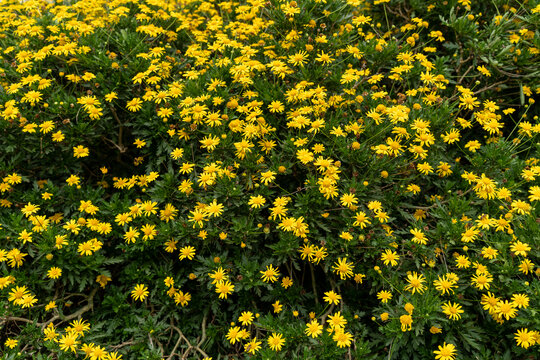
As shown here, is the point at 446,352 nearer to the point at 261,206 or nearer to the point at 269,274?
the point at 269,274

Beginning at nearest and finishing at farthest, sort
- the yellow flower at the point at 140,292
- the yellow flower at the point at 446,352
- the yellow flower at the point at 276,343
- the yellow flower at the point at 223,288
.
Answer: the yellow flower at the point at 446,352
the yellow flower at the point at 276,343
the yellow flower at the point at 223,288
the yellow flower at the point at 140,292

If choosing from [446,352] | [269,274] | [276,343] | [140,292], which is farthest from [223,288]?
[446,352]

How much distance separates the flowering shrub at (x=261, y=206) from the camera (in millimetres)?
2369

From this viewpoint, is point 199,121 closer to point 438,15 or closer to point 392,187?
point 392,187

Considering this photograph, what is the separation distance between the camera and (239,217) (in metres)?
2.61

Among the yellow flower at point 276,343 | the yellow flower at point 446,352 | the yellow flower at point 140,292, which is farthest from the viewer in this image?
the yellow flower at point 140,292

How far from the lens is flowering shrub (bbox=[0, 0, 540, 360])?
7.77 feet

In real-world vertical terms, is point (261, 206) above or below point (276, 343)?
above

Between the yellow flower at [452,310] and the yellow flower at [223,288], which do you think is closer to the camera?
the yellow flower at [452,310]

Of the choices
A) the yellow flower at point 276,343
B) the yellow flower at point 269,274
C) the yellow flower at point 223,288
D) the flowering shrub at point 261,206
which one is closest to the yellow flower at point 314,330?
Result: the flowering shrub at point 261,206

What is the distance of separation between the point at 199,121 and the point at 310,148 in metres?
0.72

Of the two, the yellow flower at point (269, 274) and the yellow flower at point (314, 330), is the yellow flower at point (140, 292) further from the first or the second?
the yellow flower at point (314, 330)

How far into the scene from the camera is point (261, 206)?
8.38 feet

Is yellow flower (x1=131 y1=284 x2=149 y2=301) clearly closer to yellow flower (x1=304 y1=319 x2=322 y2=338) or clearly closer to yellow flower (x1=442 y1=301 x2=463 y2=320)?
yellow flower (x1=304 y1=319 x2=322 y2=338)
